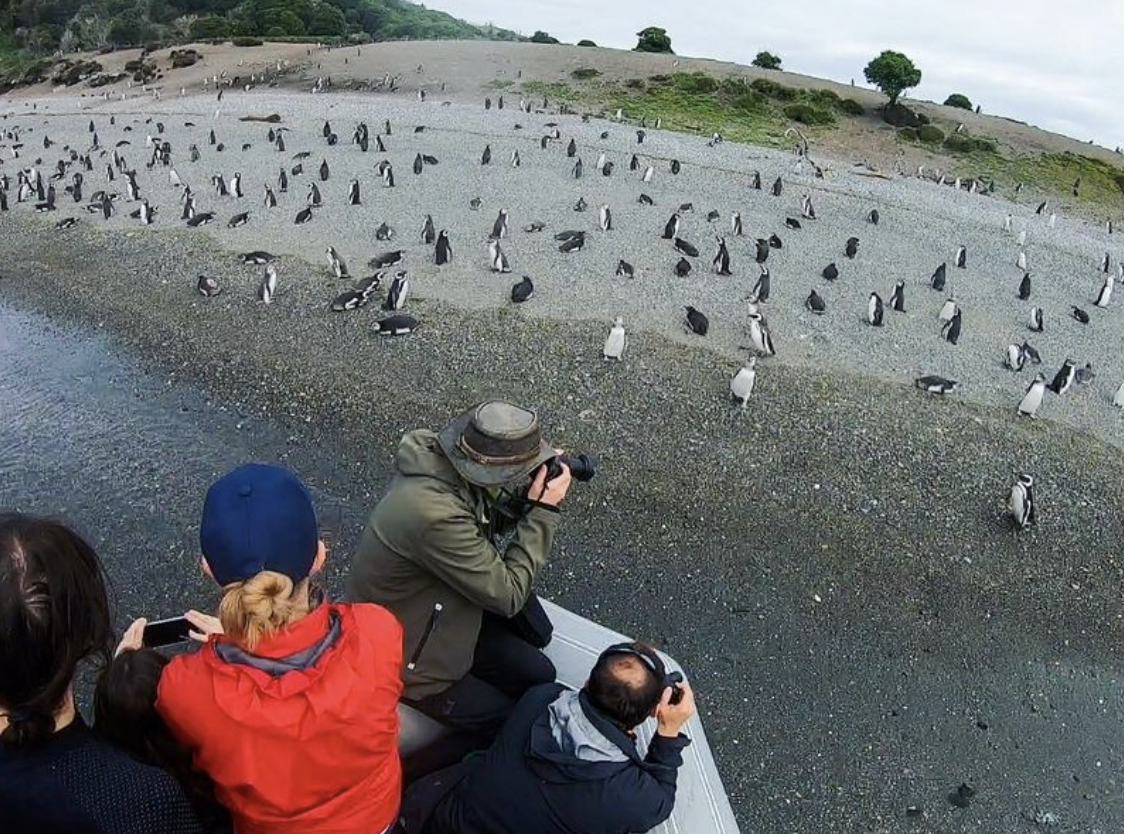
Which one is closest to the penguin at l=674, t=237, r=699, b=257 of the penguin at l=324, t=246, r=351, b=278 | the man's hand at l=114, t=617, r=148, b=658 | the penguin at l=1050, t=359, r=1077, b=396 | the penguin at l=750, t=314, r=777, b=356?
the penguin at l=750, t=314, r=777, b=356

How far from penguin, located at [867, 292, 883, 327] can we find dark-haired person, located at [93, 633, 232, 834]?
35.5ft

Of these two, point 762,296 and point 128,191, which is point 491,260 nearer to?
point 762,296

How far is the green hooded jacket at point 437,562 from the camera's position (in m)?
3.17

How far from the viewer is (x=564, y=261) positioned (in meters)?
13.0

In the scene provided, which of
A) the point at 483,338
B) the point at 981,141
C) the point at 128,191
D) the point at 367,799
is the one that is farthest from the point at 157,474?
the point at 981,141

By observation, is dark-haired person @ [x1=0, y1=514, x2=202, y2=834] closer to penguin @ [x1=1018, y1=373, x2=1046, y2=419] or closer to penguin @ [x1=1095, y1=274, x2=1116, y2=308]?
penguin @ [x1=1018, y1=373, x2=1046, y2=419]

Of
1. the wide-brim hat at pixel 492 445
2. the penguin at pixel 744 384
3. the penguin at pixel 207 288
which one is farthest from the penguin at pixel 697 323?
the wide-brim hat at pixel 492 445

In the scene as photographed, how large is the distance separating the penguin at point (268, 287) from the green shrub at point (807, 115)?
26.2 meters

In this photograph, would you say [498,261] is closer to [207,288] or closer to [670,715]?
[207,288]

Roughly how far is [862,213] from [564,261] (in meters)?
7.94

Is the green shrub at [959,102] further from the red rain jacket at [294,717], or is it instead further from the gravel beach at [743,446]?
the red rain jacket at [294,717]

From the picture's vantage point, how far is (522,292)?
37.5ft

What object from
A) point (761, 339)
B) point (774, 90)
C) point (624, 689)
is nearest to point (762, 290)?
point (761, 339)

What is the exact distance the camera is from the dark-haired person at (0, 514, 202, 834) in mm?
1975
